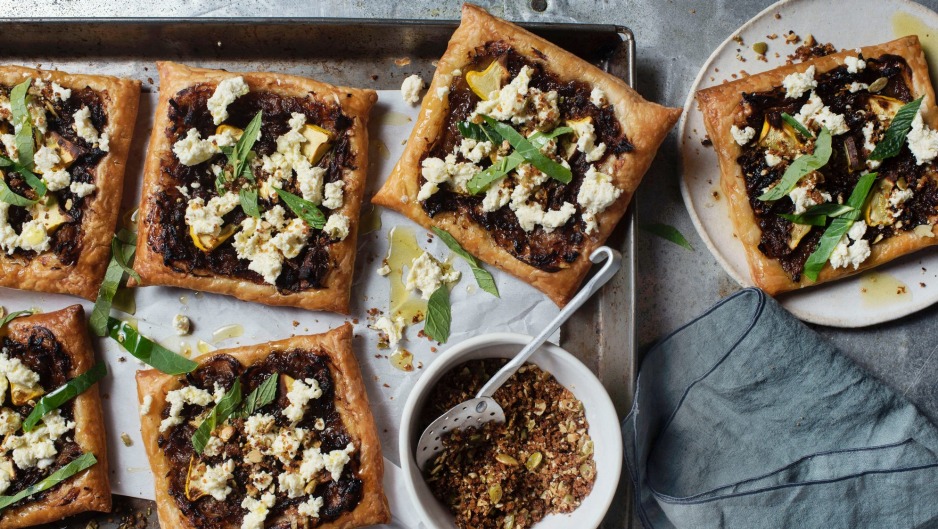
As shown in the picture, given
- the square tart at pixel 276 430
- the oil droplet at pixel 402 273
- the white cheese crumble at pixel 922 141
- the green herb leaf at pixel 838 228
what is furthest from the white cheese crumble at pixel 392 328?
the white cheese crumble at pixel 922 141

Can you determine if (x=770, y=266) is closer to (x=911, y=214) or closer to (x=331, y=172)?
(x=911, y=214)

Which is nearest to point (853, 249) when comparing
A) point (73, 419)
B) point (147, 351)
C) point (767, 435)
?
point (767, 435)

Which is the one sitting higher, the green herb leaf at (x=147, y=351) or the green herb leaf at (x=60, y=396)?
the green herb leaf at (x=147, y=351)

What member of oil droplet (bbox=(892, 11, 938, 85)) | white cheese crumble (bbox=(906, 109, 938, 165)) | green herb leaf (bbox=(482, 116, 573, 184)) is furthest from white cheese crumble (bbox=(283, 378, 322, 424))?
oil droplet (bbox=(892, 11, 938, 85))

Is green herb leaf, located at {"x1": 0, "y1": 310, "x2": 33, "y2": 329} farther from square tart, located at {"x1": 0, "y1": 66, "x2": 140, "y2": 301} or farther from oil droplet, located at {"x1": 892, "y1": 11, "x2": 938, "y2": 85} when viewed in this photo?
oil droplet, located at {"x1": 892, "y1": 11, "x2": 938, "y2": 85}

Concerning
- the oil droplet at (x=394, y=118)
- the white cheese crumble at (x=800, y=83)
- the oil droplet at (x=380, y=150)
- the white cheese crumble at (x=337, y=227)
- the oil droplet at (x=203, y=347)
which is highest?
the white cheese crumble at (x=800, y=83)

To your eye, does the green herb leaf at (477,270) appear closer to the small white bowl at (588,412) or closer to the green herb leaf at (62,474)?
the small white bowl at (588,412)

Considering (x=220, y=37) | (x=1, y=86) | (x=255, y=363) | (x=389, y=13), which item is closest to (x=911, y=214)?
(x=389, y=13)
